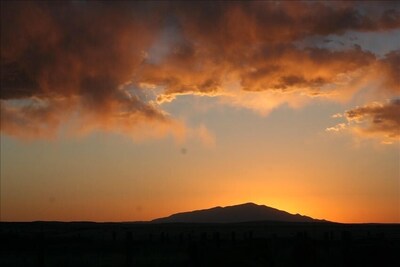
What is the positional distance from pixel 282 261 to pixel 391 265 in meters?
4.69

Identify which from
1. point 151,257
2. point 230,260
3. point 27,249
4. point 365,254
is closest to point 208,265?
point 230,260

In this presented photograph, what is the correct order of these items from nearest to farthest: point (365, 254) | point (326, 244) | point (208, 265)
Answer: point (208, 265) < point (365, 254) < point (326, 244)

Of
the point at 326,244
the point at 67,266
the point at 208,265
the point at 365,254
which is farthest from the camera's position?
the point at 326,244

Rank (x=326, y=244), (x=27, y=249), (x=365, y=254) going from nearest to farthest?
(x=365, y=254) < (x=326, y=244) < (x=27, y=249)

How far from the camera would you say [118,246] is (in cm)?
3369

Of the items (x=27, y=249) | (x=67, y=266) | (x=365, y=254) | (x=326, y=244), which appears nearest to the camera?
(x=67, y=266)

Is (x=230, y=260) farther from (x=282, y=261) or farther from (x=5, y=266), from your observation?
(x=5, y=266)

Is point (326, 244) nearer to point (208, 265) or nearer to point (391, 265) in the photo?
point (391, 265)

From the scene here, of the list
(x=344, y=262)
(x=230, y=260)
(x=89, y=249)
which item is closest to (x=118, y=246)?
(x=89, y=249)

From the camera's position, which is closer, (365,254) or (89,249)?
(365,254)

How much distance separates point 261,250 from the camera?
88.1 feet

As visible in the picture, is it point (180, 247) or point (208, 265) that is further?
point (180, 247)

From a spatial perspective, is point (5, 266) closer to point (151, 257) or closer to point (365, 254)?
point (151, 257)

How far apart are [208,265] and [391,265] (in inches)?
325
